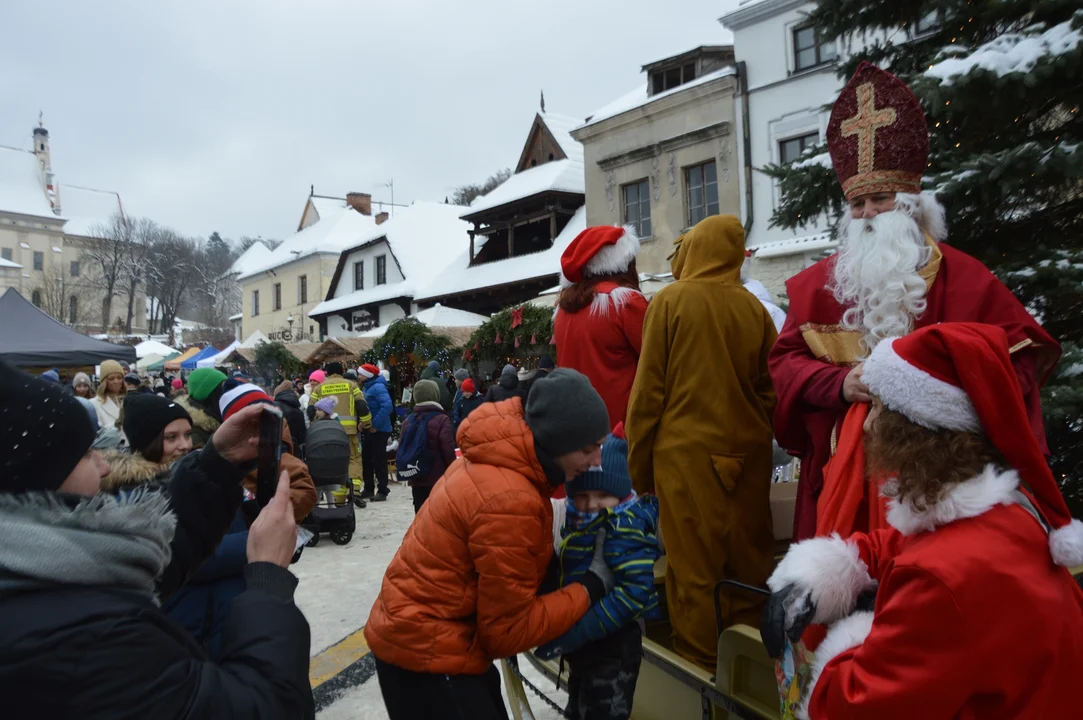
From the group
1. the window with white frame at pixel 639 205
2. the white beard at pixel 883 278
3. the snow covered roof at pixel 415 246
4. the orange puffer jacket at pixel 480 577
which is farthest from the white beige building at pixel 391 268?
the orange puffer jacket at pixel 480 577

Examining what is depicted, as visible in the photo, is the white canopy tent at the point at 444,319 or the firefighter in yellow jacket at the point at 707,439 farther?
the white canopy tent at the point at 444,319

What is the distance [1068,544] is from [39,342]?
16649mm

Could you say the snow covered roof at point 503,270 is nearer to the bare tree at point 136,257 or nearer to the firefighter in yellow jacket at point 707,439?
the firefighter in yellow jacket at point 707,439

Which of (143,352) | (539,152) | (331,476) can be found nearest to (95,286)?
(143,352)

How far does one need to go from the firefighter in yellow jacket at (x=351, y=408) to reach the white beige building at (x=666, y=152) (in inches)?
399

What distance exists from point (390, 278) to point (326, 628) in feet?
90.4

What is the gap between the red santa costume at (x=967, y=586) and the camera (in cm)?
135

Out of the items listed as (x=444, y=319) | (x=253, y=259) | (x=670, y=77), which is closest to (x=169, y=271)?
(x=253, y=259)

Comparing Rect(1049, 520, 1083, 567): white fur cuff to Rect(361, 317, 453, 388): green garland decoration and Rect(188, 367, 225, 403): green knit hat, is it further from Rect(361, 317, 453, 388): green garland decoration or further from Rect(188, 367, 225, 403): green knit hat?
Rect(361, 317, 453, 388): green garland decoration

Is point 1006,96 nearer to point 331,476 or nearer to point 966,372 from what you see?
point 966,372

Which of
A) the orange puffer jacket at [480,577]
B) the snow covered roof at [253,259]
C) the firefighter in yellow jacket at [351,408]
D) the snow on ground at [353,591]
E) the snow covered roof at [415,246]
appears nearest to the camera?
the orange puffer jacket at [480,577]

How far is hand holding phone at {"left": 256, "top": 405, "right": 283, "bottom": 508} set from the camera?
1.89 m

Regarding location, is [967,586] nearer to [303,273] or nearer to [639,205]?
[639,205]

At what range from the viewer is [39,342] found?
46.2 ft
